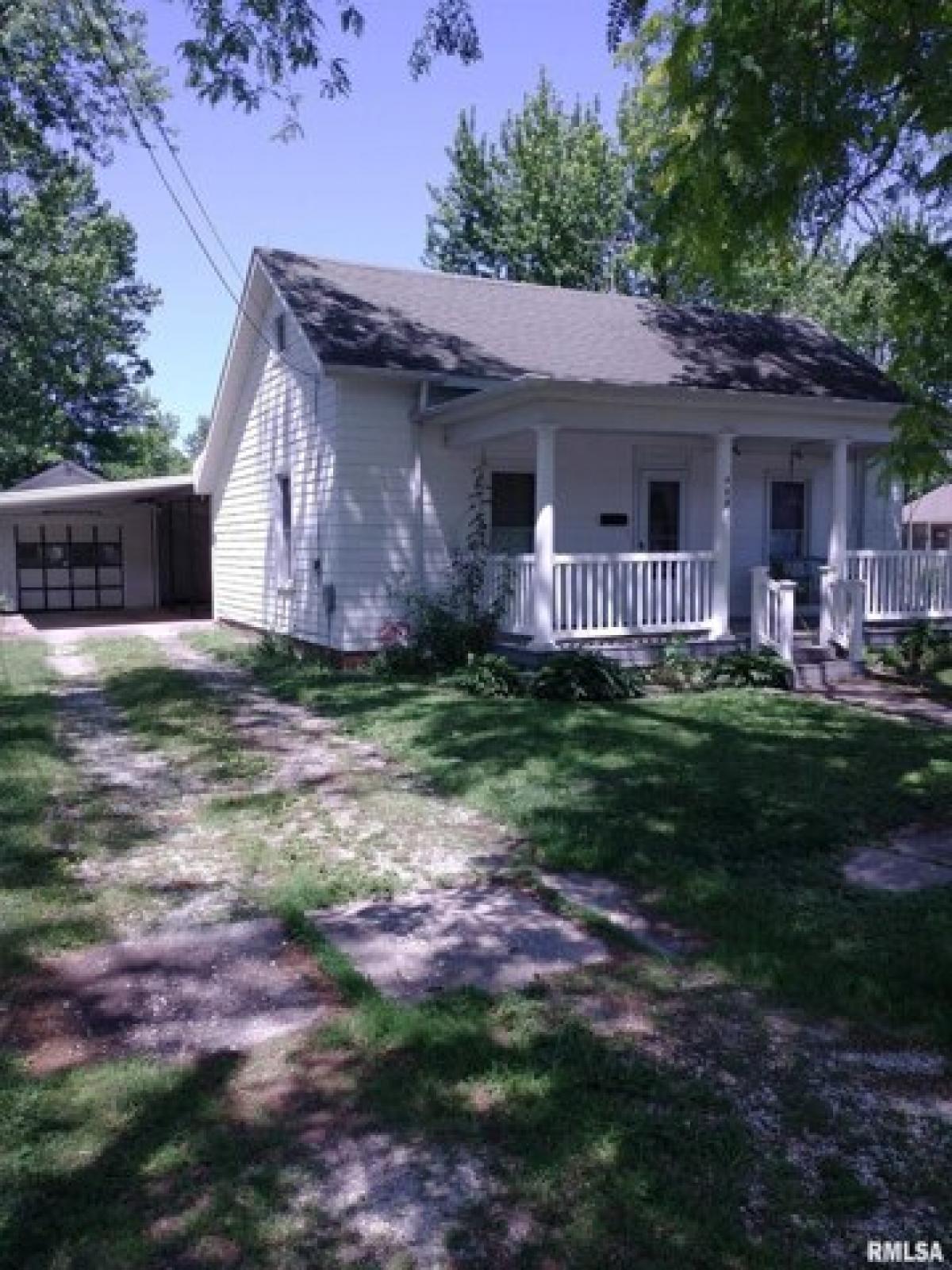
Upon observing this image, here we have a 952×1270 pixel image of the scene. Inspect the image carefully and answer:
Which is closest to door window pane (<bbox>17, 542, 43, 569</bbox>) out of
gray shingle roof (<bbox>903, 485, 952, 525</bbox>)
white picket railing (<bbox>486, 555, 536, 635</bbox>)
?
white picket railing (<bbox>486, 555, 536, 635</bbox>)

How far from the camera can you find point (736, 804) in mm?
Answer: 6500

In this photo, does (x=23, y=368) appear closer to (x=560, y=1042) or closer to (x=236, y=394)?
(x=236, y=394)

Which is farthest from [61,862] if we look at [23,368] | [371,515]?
[23,368]

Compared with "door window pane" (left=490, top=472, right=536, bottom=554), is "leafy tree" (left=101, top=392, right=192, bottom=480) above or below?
above

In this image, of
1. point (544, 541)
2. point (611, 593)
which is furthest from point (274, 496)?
point (611, 593)

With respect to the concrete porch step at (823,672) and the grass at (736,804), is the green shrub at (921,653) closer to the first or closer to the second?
the concrete porch step at (823,672)

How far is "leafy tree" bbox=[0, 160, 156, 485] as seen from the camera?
21766 mm

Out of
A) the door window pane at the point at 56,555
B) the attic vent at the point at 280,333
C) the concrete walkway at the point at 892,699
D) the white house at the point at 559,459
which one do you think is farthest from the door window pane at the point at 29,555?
the concrete walkway at the point at 892,699

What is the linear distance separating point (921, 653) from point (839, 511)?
6.67ft

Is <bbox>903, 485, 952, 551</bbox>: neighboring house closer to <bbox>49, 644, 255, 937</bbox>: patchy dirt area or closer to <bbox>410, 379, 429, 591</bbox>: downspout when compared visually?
<bbox>410, 379, 429, 591</bbox>: downspout

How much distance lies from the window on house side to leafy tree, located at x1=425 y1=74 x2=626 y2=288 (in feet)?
68.3

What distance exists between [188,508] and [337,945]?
22.4 meters

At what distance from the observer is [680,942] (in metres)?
4.65

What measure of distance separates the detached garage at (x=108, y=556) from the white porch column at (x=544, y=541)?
1443cm
